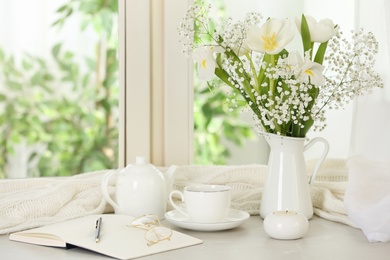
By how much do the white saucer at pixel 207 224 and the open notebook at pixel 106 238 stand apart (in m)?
0.06

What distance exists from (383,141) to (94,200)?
75 cm

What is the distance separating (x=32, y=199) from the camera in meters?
1.69

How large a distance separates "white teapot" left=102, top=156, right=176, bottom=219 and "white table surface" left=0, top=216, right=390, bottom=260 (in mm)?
100

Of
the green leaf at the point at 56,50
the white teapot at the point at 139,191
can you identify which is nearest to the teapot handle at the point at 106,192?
the white teapot at the point at 139,191

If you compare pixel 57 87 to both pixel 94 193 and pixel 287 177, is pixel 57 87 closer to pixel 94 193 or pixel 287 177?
pixel 94 193

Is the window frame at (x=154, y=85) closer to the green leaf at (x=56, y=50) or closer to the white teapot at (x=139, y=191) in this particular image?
the green leaf at (x=56, y=50)

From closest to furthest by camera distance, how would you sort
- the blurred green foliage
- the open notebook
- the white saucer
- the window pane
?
the open notebook < the white saucer < the window pane < the blurred green foliage

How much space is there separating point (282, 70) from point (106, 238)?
54 cm

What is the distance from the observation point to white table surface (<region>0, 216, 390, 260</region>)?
141 cm

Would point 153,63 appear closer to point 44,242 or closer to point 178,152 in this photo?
point 178,152

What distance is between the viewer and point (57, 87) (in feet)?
6.85

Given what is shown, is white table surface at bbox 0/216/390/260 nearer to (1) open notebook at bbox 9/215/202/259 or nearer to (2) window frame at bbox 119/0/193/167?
(1) open notebook at bbox 9/215/202/259

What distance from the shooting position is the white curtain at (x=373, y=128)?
5.50 ft

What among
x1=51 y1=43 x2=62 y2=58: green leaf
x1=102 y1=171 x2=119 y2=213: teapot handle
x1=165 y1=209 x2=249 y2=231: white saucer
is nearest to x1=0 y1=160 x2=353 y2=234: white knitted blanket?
x1=102 y1=171 x2=119 y2=213: teapot handle
